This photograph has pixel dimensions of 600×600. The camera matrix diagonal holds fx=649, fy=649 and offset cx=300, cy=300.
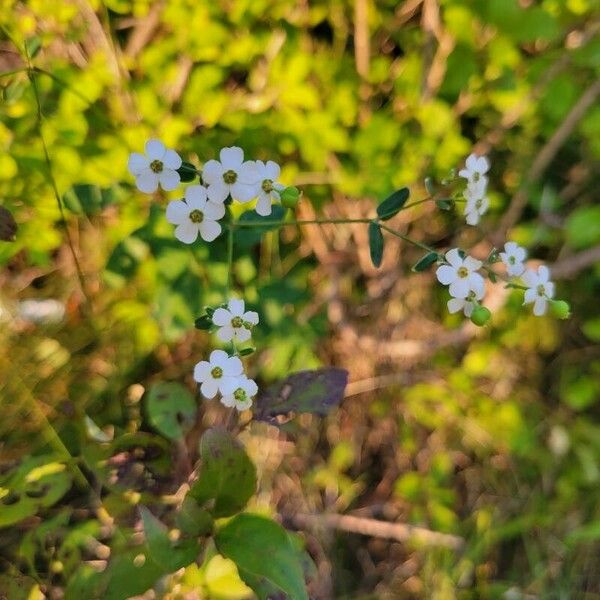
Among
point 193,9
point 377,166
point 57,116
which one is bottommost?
point 57,116

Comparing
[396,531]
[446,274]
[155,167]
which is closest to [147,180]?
[155,167]

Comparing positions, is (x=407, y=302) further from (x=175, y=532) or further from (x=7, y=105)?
(x=7, y=105)

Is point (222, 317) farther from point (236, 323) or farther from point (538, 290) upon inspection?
point (538, 290)

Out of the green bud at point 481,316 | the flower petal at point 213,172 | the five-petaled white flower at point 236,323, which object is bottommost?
the five-petaled white flower at point 236,323

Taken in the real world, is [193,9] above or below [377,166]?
above

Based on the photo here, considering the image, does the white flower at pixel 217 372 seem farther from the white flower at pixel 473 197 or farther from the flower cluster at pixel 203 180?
the white flower at pixel 473 197

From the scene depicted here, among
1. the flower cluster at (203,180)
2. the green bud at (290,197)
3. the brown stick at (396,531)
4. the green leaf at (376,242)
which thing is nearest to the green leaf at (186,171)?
the flower cluster at (203,180)

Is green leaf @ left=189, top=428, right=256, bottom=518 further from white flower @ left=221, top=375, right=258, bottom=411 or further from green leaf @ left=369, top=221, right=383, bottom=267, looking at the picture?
green leaf @ left=369, top=221, right=383, bottom=267

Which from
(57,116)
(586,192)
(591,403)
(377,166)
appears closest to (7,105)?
(57,116)
